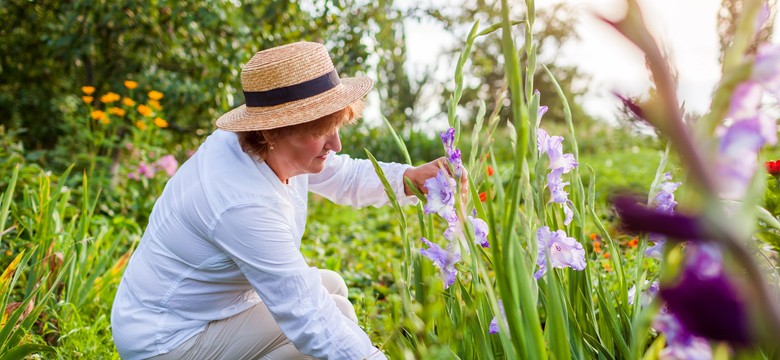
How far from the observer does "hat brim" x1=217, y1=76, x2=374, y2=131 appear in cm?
178

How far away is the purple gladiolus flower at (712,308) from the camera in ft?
1.61

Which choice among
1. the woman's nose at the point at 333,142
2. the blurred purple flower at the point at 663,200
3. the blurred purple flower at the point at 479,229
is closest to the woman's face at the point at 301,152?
the woman's nose at the point at 333,142

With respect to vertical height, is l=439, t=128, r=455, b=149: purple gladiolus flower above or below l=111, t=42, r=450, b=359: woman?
above

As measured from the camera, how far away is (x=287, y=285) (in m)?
1.72

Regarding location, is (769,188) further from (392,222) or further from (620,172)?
(620,172)

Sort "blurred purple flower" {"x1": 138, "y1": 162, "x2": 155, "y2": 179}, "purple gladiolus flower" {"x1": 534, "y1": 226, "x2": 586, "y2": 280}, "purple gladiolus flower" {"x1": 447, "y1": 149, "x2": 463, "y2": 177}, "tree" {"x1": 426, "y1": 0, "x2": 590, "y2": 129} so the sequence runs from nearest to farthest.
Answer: "purple gladiolus flower" {"x1": 534, "y1": 226, "x2": 586, "y2": 280} < "purple gladiolus flower" {"x1": 447, "y1": 149, "x2": 463, "y2": 177} < "blurred purple flower" {"x1": 138, "y1": 162, "x2": 155, "y2": 179} < "tree" {"x1": 426, "y1": 0, "x2": 590, "y2": 129}

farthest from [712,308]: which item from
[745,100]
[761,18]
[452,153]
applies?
[452,153]

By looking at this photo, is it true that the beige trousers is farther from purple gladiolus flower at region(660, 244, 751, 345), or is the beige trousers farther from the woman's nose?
purple gladiolus flower at region(660, 244, 751, 345)

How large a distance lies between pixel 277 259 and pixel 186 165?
515mm

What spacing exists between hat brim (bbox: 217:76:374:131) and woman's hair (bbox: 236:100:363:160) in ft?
0.14

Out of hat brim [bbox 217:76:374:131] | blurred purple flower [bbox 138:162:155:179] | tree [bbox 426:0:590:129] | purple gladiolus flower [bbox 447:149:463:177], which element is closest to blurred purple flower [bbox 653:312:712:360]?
purple gladiolus flower [bbox 447:149:463:177]

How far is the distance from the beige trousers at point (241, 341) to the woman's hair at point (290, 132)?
52cm

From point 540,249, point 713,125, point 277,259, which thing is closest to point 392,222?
point 277,259

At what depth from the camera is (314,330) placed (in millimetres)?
1700
